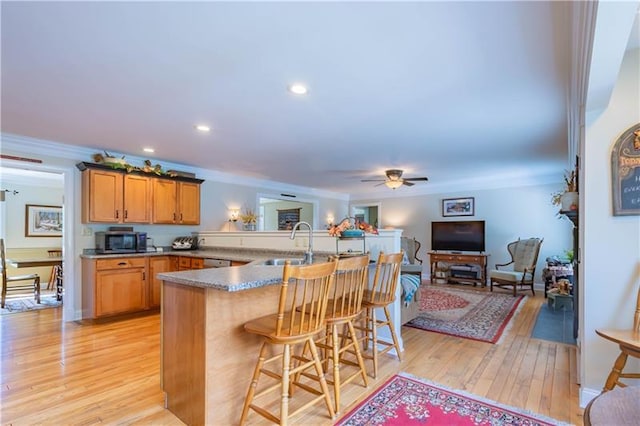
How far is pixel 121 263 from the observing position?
14.3 feet

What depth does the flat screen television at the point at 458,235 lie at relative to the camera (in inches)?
270

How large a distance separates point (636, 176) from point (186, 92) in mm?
3196

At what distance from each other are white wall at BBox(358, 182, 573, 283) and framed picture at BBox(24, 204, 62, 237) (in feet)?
26.5

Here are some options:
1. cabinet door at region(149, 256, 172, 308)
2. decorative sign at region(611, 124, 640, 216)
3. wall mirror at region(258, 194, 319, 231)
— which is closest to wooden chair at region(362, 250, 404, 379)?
decorative sign at region(611, 124, 640, 216)

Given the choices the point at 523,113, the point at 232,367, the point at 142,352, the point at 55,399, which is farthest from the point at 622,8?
the point at 142,352

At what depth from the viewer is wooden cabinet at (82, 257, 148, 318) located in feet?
13.6

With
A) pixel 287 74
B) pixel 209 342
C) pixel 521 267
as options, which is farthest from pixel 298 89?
pixel 521 267

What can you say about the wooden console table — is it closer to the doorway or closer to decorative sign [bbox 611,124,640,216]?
decorative sign [bbox 611,124,640,216]

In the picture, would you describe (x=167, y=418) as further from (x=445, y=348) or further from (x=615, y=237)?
(x=615, y=237)

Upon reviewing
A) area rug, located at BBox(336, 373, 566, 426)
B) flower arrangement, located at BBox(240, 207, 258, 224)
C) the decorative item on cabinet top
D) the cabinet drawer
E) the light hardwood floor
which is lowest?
the light hardwood floor

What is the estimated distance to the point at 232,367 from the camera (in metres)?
1.97

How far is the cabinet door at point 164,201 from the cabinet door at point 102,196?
46 centimetres

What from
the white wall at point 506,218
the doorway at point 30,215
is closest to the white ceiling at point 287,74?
the white wall at point 506,218

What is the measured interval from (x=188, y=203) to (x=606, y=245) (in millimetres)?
5109
